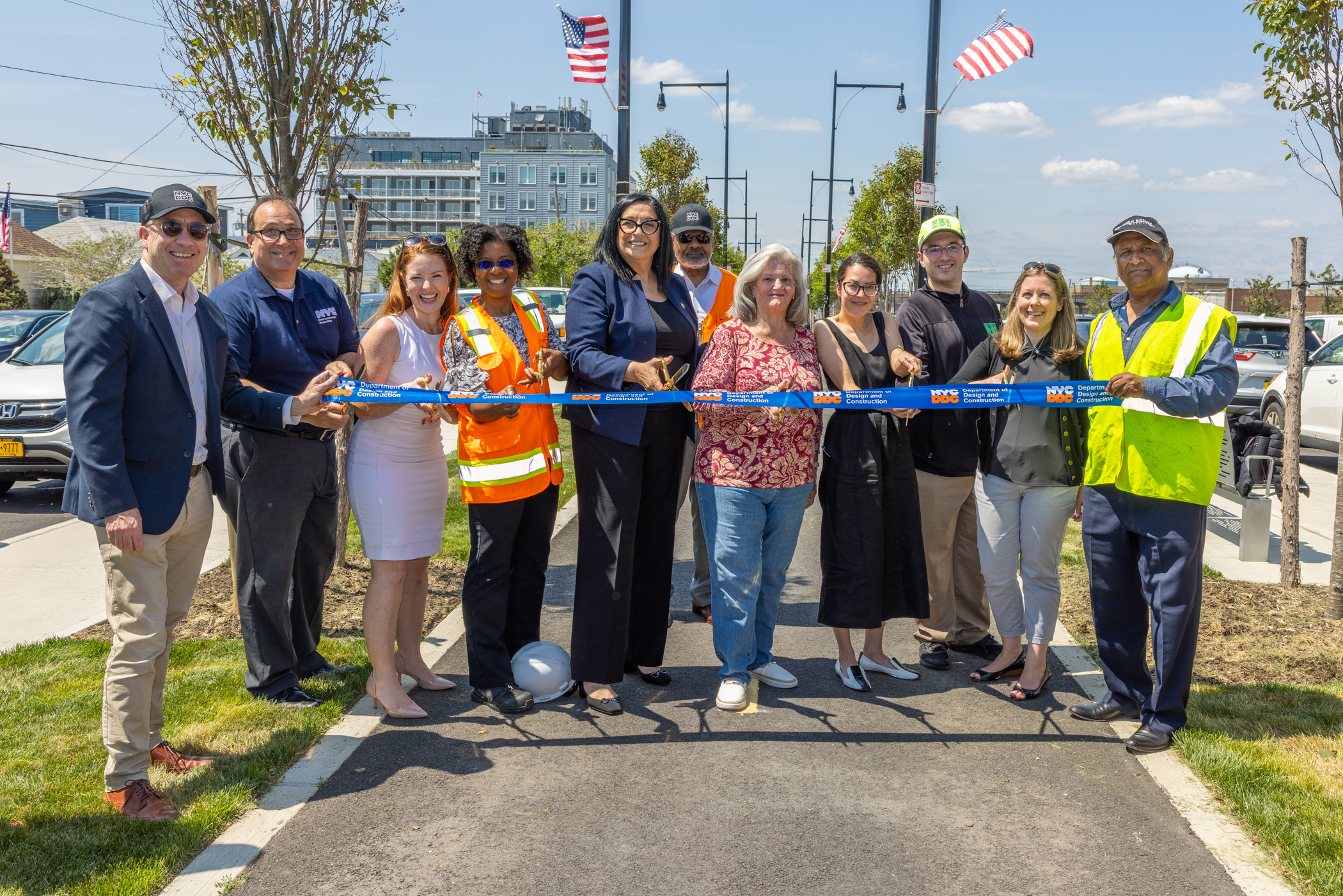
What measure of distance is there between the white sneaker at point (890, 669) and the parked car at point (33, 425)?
8.33 m

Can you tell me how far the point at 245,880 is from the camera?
3236 millimetres

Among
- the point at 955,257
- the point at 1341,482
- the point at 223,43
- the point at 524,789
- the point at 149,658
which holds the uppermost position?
the point at 223,43

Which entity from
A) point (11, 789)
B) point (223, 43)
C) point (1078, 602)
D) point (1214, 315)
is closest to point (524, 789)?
point (11, 789)

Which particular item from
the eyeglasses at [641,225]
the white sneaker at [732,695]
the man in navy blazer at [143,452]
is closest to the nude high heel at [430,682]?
the man in navy blazer at [143,452]

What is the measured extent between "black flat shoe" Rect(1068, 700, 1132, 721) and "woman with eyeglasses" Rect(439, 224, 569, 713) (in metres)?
2.62

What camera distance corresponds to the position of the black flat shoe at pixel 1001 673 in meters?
5.22

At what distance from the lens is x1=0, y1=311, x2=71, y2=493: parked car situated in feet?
32.3

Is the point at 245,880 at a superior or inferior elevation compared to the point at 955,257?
inferior

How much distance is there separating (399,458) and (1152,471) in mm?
3355

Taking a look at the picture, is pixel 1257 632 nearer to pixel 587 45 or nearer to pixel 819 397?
pixel 819 397

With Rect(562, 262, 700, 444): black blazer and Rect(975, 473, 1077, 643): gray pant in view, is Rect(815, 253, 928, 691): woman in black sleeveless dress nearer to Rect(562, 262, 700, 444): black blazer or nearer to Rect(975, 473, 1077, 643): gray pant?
Rect(975, 473, 1077, 643): gray pant

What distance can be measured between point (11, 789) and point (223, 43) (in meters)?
4.47

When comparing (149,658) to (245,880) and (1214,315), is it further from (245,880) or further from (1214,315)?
(1214,315)

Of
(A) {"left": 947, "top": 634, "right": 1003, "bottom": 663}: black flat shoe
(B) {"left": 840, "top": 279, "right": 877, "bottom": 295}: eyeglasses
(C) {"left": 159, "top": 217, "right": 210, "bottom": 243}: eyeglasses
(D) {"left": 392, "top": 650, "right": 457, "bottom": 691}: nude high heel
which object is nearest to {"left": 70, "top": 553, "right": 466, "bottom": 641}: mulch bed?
(D) {"left": 392, "top": 650, "right": 457, "bottom": 691}: nude high heel
